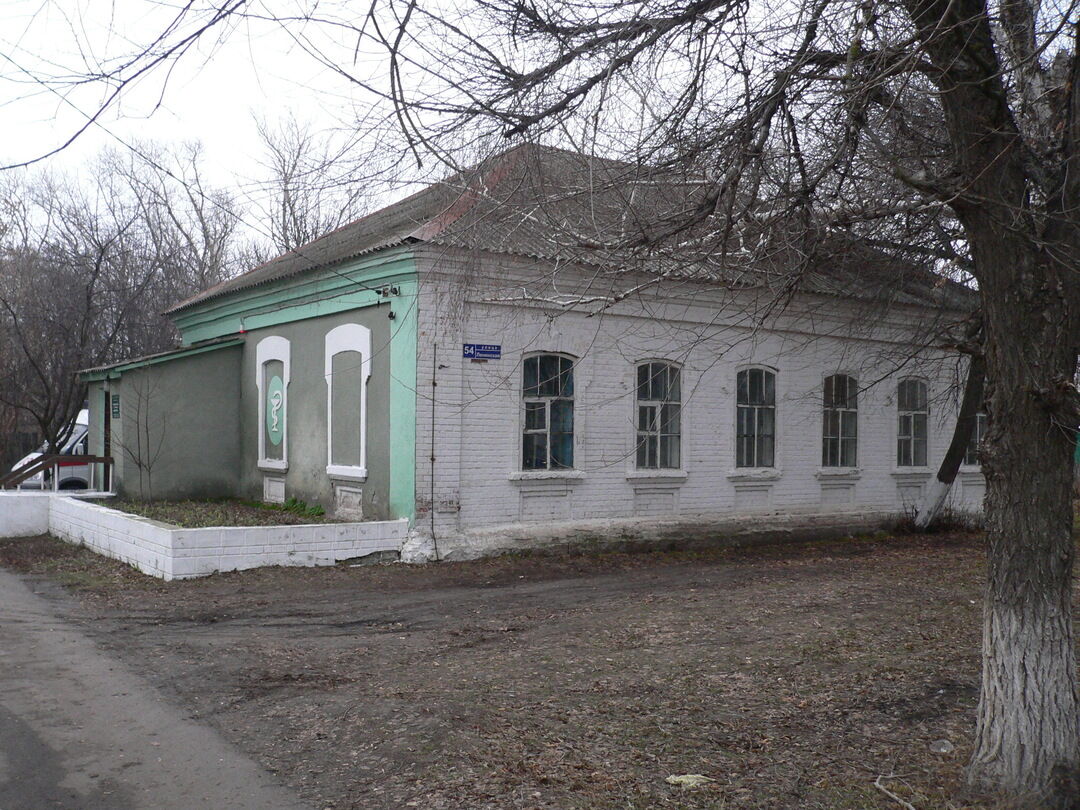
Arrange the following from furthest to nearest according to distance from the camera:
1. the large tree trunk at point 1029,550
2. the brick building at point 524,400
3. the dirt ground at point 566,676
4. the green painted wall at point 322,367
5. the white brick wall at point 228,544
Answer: the green painted wall at point 322,367 → the brick building at point 524,400 → the white brick wall at point 228,544 → the dirt ground at point 566,676 → the large tree trunk at point 1029,550

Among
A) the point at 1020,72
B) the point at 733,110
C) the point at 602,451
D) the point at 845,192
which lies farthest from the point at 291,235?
the point at 602,451

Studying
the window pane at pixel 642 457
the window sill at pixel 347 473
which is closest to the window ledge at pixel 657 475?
the window pane at pixel 642 457

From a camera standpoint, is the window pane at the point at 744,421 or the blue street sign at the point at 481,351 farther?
the window pane at the point at 744,421

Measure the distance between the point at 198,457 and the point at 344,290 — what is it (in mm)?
4574

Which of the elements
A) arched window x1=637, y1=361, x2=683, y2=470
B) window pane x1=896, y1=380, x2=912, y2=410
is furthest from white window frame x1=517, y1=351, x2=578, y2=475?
window pane x1=896, y1=380, x2=912, y2=410

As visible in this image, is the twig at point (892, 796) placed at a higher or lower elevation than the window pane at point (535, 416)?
lower

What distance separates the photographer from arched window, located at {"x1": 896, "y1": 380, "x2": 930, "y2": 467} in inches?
713

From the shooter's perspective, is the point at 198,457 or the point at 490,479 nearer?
the point at 490,479

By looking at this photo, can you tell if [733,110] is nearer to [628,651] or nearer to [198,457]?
[628,651]

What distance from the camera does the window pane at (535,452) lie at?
13.7 metres

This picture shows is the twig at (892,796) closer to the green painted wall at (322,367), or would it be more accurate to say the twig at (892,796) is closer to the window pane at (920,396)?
the green painted wall at (322,367)

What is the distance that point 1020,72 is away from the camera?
21.3 ft

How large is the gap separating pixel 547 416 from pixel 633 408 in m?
1.54

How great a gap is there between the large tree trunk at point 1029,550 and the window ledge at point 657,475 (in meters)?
9.62
